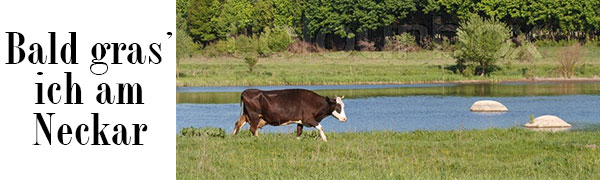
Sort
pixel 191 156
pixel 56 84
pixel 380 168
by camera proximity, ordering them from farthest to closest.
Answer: pixel 191 156, pixel 380 168, pixel 56 84

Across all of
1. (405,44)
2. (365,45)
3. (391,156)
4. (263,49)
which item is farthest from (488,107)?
(365,45)

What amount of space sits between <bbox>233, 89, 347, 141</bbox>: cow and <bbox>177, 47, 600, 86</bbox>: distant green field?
Result: 1467 inches

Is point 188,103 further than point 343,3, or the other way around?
point 343,3

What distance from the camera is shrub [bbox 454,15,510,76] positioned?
201 ft

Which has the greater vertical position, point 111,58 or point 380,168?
point 111,58

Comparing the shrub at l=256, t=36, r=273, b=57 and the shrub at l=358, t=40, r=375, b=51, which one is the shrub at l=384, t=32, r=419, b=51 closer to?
the shrub at l=358, t=40, r=375, b=51

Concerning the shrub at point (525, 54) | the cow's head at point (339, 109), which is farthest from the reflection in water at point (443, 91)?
the cow's head at point (339, 109)

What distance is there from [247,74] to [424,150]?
45055 millimetres

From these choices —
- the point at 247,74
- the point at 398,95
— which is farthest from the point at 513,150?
the point at 247,74

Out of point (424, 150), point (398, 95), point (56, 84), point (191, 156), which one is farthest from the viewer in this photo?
point (398, 95)

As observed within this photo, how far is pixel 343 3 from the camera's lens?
10188 centimetres

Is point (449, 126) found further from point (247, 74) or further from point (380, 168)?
point (247, 74)

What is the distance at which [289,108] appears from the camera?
1959cm

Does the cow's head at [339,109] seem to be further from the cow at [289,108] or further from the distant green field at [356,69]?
the distant green field at [356,69]
